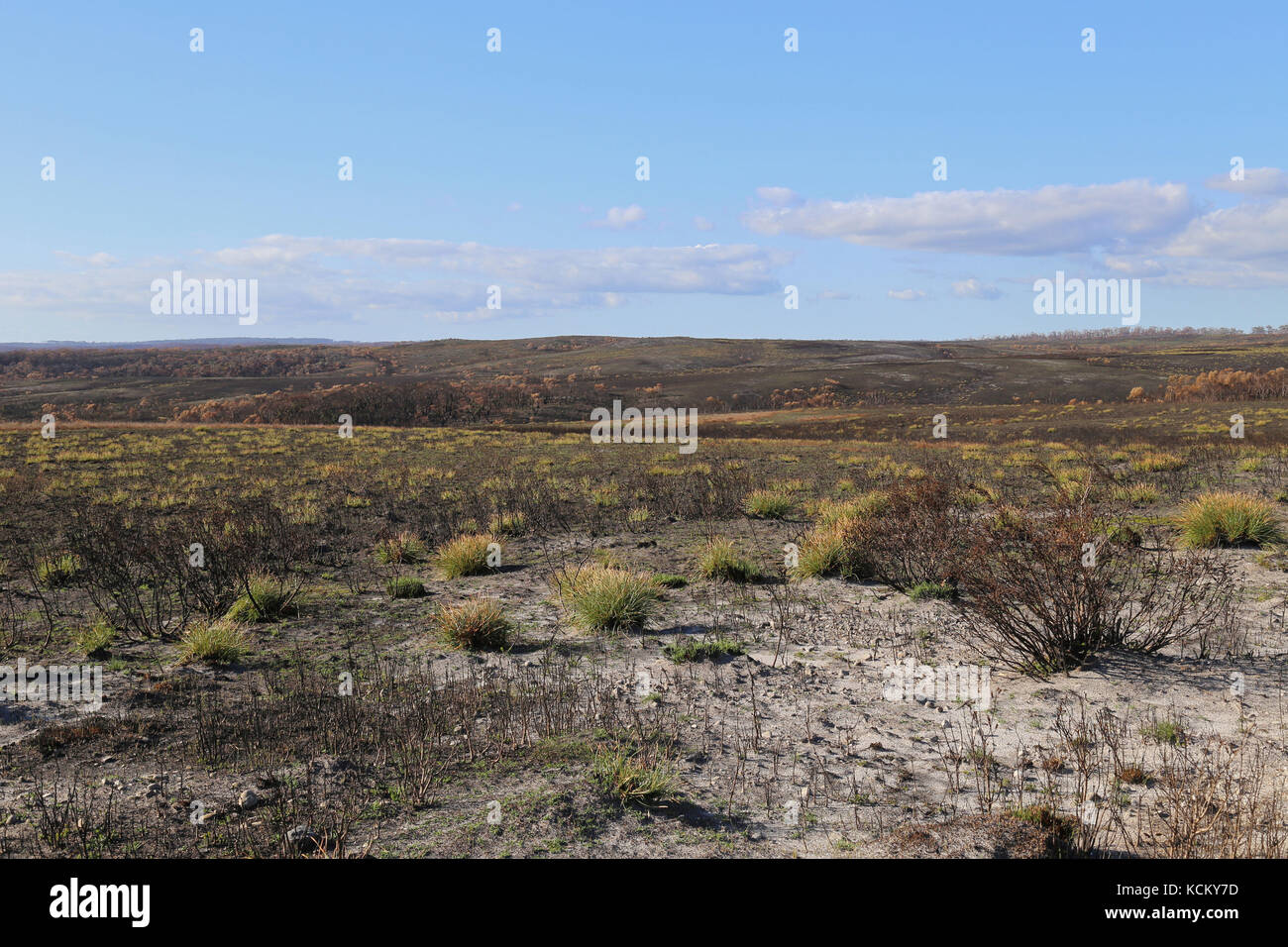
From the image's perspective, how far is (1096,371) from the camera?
7494cm

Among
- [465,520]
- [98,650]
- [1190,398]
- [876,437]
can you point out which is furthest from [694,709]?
[1190,398]

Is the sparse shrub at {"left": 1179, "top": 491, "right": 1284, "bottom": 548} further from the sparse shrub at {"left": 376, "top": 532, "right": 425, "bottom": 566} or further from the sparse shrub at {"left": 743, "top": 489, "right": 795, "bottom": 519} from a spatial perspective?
the sparse shrub at {"left": 376, "top": 532, "right": 425, "bottom": 566}

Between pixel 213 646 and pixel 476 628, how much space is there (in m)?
2.43

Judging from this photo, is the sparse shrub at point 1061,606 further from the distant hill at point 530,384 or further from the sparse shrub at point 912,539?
the distant hill at point 530,384

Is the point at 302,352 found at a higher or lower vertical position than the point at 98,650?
higher

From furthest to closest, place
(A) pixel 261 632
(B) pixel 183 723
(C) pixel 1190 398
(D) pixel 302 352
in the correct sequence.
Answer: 1. (D) pixel 302 352
2. (C) pixel 1190 398
3. (A) pixel 261 632
4. (B) pixel 183 723

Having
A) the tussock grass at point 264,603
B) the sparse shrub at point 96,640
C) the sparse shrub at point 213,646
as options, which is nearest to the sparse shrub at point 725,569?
the tussock grass at point 264,603

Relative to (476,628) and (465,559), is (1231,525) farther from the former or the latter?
(465,559)

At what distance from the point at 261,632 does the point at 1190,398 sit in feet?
199

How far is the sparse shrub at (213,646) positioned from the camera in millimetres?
7145

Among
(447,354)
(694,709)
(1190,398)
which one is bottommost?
(694,709)

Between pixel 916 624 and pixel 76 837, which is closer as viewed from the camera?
pixel 76 837

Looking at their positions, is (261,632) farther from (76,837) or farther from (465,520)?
(465,520)

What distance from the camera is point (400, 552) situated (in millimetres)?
11750
